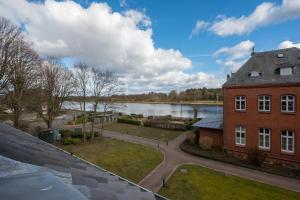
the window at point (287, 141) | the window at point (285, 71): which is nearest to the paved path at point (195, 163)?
the window at point (287, 141)

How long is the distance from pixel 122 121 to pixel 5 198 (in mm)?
42117

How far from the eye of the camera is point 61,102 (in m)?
28.9

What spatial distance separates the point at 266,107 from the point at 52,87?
25.6 meters

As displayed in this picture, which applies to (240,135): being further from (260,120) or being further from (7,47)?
(7,47)

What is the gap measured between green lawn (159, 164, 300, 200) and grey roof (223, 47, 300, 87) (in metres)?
8.85

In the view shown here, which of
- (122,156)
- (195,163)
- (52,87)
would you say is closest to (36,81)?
(52,87)

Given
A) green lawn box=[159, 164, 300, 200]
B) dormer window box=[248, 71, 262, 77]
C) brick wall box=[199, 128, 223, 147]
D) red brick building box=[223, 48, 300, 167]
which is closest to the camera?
green lawn box=[159, 164, 300, 200]

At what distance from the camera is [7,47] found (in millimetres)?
21469

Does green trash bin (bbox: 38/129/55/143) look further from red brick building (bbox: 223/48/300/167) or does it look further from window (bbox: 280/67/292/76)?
window (bbox: 280/67/292/76)

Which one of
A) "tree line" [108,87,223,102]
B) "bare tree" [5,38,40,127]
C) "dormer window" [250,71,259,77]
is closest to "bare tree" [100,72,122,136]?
"bare tree" [5,38,40,127]

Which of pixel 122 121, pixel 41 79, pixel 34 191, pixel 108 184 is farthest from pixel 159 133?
pixel 34 191

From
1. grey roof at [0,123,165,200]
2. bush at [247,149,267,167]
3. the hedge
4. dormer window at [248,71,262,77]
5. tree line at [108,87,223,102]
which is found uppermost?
tree line at [108,87,223,102]

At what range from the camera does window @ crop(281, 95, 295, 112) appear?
1706cm

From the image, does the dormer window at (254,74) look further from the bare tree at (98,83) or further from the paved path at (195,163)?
the bare tree at (98,83)
